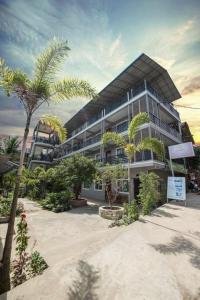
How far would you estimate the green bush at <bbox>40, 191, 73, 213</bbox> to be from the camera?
14014 millimetres

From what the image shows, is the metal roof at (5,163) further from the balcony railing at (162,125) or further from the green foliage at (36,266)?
the balcony railing at (162,125)

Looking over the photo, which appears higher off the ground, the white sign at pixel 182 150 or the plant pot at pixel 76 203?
the white sign at pixel 182 150

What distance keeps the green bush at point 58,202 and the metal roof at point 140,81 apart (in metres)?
10.4

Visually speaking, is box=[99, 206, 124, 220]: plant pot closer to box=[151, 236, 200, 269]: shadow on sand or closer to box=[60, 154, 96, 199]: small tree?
box=[60, 154, 96, 199]: small tree

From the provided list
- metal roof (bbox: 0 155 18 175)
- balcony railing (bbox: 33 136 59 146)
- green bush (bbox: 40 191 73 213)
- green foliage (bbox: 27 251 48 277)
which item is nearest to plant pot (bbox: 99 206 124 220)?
green bush (bbox: 40 191 73 213)

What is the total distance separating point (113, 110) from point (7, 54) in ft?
46.1

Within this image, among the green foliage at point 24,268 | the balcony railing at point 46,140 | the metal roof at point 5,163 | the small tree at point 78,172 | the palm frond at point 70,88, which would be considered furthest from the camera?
the balcony railing at point 46,140

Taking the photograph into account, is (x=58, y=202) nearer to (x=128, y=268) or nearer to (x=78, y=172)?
(x=78, y=172)

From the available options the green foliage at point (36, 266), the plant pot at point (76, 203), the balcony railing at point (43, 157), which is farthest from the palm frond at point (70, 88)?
the balcony railing at point (43, 157)

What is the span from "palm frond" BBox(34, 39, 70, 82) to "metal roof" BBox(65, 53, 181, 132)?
36.3 feet

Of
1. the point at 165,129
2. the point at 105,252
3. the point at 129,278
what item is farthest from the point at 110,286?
the point at 165,129

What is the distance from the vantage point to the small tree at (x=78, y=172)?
52.4 feet

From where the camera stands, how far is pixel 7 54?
6.24 m

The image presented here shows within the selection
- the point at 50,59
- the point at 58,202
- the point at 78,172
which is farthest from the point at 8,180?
the point at 50,59
